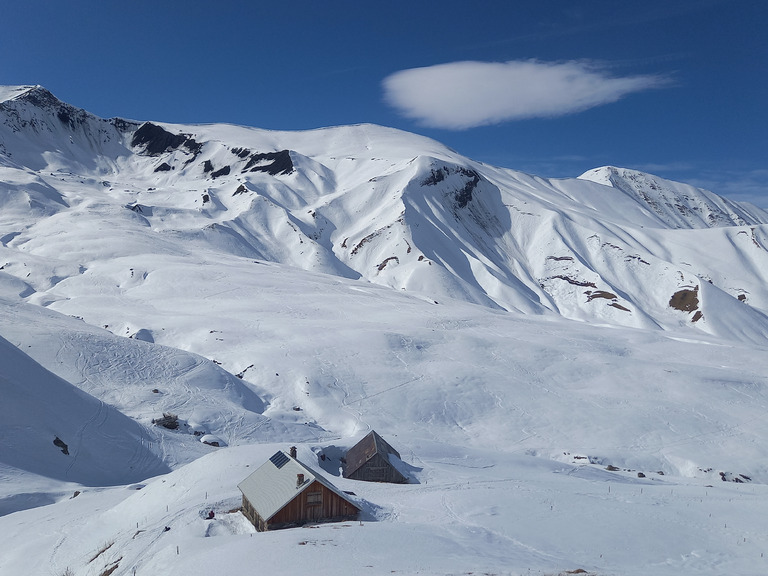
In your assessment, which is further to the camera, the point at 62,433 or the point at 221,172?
the point at 221,172

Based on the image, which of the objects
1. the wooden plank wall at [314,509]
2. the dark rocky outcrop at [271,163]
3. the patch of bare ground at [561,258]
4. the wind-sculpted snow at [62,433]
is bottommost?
the wind-sculpted snow at [62,433]

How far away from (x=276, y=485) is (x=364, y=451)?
983 centimetres

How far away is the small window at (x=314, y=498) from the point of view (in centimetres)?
2364

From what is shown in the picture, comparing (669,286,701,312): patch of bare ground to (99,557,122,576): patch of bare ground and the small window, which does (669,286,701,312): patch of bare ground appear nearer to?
the small window

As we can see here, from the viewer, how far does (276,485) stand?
79.6ft

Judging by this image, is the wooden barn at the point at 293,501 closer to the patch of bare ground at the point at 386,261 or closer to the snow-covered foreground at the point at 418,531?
the snow-covered foreground at the point at 418,531

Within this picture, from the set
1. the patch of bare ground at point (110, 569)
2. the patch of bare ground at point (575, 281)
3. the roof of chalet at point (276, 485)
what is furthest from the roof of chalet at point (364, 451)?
the patch of bare ground at point (575, 281)

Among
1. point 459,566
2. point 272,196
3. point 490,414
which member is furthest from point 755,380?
point 272,196

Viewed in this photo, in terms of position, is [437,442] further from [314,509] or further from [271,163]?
[271,163]

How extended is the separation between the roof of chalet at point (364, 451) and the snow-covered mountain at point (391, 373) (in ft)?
6.03

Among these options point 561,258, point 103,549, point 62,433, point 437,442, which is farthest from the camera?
point 561,258

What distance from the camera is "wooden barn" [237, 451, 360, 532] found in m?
23.0

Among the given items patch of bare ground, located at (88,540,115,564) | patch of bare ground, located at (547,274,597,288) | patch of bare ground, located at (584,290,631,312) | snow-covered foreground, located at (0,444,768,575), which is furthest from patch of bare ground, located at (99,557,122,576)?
patch of bare ground, located at (547,274,597,288)

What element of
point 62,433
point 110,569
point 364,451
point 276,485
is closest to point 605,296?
point 364,451
